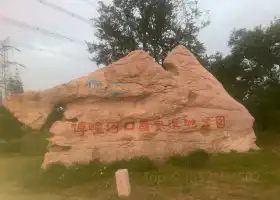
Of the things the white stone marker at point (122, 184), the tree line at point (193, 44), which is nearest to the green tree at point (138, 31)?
the tree line at point (193, 44)

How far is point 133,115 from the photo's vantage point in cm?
707

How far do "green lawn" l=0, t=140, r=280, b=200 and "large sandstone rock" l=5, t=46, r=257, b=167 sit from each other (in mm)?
364

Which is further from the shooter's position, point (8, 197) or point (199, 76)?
point (199, 76)

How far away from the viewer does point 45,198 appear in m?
5.27

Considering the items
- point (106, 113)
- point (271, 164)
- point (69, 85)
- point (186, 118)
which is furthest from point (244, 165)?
point (69, 85)

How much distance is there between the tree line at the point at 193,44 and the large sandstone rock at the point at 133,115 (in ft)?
20.0

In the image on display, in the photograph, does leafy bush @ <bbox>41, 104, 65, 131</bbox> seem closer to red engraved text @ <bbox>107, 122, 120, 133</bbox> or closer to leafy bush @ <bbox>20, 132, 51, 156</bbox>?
red engraved text @ <bbox>107, 122, 120, 133</bbox>

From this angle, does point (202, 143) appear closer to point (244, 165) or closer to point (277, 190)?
point (244, 165)

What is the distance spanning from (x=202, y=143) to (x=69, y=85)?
3.11 meters

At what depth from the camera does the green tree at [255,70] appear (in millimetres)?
13266

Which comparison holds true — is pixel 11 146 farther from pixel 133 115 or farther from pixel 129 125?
pixel 133 115

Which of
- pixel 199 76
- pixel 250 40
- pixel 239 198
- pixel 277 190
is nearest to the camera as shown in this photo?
pixel 239 198

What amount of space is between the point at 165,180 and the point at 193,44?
10.3 m

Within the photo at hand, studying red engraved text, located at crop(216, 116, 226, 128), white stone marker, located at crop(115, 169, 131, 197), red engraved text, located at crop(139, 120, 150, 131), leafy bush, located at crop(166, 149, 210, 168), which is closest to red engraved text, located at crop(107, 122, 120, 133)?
red engraved text, located at crop(139, 120, 150, 131)
